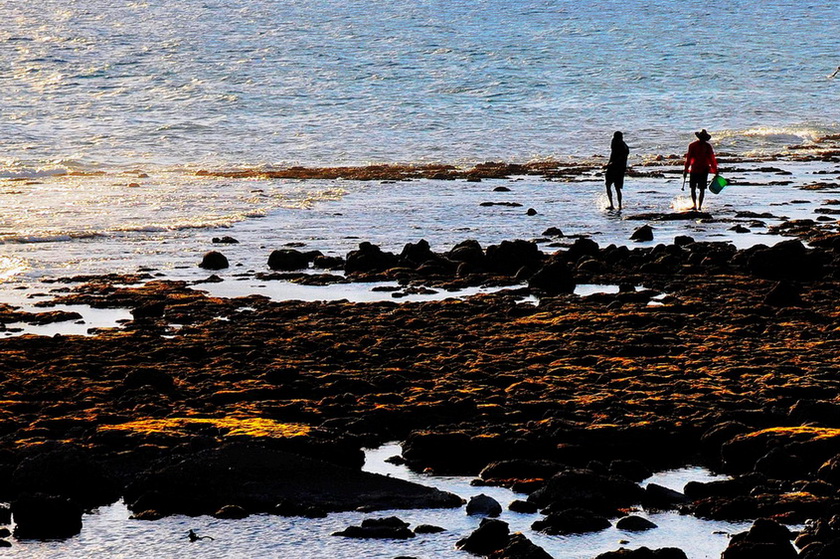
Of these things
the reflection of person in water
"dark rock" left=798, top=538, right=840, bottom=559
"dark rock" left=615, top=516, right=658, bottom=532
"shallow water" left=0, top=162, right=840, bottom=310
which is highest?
"dark rock" left=798, top=538, right=840, bottom=559

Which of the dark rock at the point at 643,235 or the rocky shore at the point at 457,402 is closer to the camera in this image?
the rocky shore at the point at 457,402

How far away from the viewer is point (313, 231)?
19.3 metres

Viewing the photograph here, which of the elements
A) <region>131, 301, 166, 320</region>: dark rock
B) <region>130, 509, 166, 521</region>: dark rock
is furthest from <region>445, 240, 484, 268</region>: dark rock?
<region>130, 509, 166, 521</region>: dark rock

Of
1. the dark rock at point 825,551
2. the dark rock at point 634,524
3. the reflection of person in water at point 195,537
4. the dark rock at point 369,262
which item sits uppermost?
the dark rock at point 825,551

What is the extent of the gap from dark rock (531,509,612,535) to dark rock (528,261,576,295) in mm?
7099

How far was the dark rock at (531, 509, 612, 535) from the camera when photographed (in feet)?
18.7

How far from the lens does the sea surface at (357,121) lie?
18.1 metres

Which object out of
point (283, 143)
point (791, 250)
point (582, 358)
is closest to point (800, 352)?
point (582, 358)

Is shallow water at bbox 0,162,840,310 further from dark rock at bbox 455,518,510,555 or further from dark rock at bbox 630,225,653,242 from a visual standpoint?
dark rock at bbox 455,518,510,555

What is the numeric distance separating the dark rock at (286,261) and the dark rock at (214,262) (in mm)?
590

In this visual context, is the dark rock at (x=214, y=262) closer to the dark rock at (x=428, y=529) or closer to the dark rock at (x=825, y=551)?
the dark rock at (x=428, y=529)

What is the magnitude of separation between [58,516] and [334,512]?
1.36m

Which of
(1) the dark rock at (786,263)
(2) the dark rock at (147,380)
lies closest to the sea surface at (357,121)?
(2) the dark rock at (147,380)

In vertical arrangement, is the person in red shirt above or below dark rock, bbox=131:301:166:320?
above
